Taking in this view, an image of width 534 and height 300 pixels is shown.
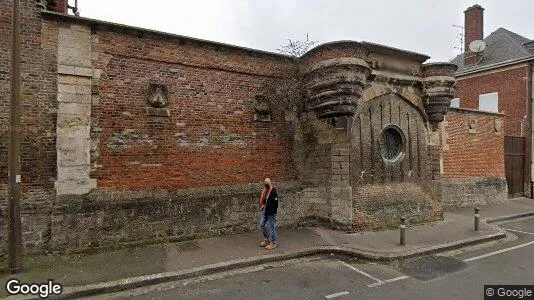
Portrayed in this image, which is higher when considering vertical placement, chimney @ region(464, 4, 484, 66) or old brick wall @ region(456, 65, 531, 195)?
chimney @ region(464, 4, 484, 66)

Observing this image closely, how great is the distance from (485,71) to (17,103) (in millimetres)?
21771

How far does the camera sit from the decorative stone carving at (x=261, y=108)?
31.6ft

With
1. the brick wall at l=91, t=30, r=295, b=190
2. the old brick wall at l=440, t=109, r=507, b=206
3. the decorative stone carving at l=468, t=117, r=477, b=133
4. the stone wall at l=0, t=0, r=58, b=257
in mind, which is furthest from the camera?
the decorative stone carving at l=468, t=117, r=477, b=133

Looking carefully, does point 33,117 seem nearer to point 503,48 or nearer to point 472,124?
point 472,124

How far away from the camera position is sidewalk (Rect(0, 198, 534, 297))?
6055 mm

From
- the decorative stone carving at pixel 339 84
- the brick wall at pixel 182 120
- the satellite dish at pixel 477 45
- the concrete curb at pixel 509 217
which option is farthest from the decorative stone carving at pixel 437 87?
the satellite dish at pixel 477 45

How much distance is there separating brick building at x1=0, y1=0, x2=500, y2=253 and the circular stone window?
44 millimetres

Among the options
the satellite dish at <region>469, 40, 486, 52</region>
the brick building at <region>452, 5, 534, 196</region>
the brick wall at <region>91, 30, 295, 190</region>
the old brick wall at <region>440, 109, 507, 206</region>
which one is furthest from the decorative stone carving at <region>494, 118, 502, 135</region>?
the brick wall at <region>91, 30, 295, 190</region>

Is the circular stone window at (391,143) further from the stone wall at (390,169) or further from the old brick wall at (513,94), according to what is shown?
the old brick wall at (513,94)

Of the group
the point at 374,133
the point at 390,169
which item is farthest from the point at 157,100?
the point at 390,169

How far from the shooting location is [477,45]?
20234mm

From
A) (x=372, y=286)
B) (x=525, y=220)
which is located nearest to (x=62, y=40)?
(x=372, y=286)

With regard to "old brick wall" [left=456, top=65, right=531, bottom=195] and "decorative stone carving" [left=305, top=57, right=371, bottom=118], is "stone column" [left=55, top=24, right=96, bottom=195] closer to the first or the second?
"decorative stone carving" [left=305, top=57, right=371, bottom=118]

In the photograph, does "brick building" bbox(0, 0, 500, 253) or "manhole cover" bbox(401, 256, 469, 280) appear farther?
"brick building" bbox(0, 0, 500, 253)
